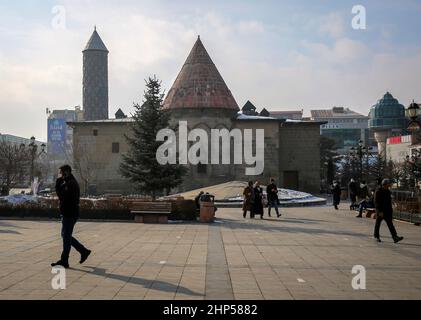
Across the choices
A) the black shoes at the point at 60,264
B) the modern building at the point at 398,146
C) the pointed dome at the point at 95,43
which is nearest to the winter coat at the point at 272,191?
the black shoes at the point at 60,264

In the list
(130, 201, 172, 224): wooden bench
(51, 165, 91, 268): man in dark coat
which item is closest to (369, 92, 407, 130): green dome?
(130, 201, 172, 224): wooden bench

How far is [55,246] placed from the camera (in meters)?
11.9

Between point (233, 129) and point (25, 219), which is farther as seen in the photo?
point (233, 129)

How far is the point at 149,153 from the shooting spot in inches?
1200

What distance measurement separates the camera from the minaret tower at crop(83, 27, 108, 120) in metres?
97.0

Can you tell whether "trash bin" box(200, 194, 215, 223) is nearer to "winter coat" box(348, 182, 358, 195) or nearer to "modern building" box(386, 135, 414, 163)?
"winter coat" box(348, 182, 358, 195)

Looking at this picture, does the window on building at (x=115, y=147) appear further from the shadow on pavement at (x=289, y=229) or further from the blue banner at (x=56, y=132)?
the blue banner at (x=56, y=132)

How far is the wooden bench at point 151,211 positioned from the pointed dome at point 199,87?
2854 cm

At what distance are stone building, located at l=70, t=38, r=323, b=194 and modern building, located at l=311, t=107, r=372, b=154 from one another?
80.6 metres

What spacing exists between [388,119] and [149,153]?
81672 mm
